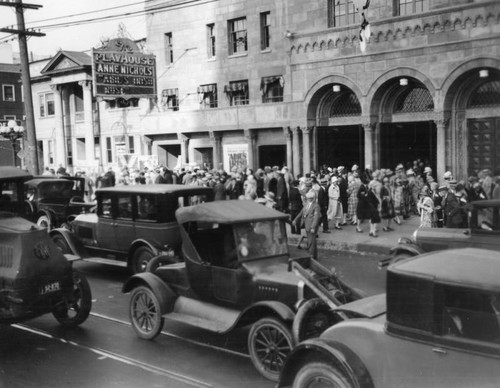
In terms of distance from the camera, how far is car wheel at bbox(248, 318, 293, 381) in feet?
22.3

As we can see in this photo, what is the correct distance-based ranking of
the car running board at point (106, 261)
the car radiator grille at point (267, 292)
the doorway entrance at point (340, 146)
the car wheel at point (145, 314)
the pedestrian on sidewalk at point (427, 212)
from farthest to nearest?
the doorway entrance at point (340, 146) < the pedestrian on sidewalk at point (427, 212) < the car running board at point (106, 261) < the car wheel at point (145, 314) < the car radiator grille at point (267, 292)

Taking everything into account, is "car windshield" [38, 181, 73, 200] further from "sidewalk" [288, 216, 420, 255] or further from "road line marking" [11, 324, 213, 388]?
"road line marking" [11, 324, 213, 388]

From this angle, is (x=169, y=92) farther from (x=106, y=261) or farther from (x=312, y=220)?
(x=106, y=261)

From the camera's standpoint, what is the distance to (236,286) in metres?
7.72

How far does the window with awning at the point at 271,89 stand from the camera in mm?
27297

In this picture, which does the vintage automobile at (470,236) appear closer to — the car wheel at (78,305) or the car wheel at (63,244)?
the car wheel at (78,305)

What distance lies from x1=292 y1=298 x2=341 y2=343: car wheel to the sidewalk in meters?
8.47

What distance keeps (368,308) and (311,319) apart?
4.87 ft

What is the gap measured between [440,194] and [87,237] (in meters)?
8.70

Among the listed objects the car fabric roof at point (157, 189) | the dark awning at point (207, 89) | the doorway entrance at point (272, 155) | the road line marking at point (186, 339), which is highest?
the dark awning at point (207, 89)

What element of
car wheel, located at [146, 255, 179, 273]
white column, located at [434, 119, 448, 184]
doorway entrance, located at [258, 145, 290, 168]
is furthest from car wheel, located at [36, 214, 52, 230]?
white column, located at [434, 119, 448, 184]

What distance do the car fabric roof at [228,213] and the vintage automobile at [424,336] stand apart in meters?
2.99

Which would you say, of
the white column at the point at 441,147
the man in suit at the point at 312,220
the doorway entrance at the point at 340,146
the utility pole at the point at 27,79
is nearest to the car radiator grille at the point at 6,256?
the man in suit at the point at 312,220

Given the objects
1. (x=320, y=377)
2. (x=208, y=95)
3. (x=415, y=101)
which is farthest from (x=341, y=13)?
(x=320, y=377)
